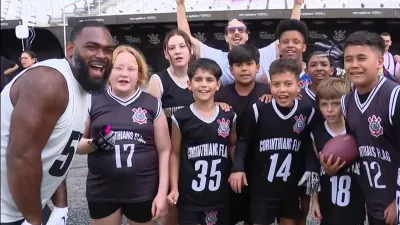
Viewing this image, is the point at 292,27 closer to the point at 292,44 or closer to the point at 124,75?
the point at 292,44

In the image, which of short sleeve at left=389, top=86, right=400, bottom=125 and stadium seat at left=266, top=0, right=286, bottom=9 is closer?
short sleeve at left=389, top=86, right=400, bottom=125

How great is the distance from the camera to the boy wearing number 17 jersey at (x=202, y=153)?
3.05 m

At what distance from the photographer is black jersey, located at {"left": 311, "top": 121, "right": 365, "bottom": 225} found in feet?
9.82

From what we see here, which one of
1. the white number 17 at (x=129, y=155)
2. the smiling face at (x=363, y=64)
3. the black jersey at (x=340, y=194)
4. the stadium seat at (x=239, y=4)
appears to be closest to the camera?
the smiling face at (x=363, y=64)

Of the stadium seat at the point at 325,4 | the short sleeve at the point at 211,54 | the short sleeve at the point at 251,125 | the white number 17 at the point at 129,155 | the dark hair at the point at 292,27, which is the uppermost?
the stadium seat at the point at 325,4

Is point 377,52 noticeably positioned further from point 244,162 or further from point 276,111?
point 244,162

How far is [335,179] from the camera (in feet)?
9.95

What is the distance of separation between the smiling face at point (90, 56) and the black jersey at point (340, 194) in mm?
1616

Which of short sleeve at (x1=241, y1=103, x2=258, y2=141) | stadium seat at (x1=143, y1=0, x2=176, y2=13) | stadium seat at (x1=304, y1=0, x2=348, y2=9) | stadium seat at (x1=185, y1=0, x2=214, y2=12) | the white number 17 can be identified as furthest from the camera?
stadium seat at (x1=185, y1=0, x2=214, y2=12)

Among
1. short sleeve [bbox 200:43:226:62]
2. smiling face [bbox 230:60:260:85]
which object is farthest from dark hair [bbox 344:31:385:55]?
short sleeve [bbox 200:43:226:62]

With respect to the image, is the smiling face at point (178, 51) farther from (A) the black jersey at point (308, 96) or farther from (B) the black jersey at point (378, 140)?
(B) the black jersey at point (378, 140)

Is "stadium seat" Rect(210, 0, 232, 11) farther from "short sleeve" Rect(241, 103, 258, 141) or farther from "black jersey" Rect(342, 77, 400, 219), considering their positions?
"black jersey" Rect(342, 77, 400, 219)

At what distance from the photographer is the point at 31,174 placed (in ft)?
5.98

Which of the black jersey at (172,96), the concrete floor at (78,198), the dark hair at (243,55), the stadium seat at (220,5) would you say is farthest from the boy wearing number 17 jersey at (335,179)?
the stadium seat at (220,5)
